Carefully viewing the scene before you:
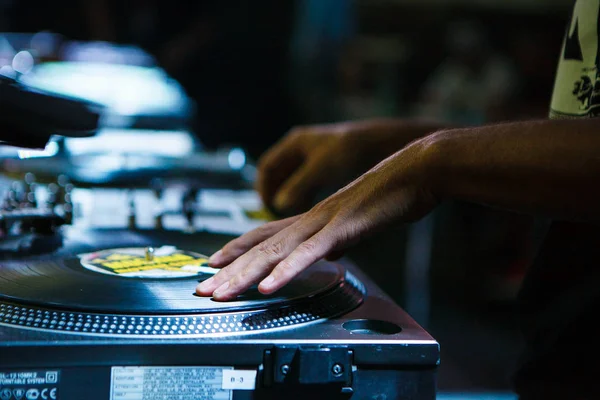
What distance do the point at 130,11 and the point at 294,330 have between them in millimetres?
3055

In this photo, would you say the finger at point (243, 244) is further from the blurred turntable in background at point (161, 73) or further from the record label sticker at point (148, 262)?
the blurred turntable in background at point (161, 73)

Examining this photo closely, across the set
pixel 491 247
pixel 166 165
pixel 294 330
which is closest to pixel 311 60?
pixel 491 247

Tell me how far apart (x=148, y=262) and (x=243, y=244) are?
0.14m

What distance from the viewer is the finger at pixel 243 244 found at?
3.07ft

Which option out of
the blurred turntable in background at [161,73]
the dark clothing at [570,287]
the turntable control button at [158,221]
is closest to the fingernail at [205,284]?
the turntable control button at [158,221]

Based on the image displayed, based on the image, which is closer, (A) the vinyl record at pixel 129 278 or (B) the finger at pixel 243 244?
(A) the vinyl record at pixel 129 278

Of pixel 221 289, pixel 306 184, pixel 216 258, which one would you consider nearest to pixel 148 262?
pixel 216 258

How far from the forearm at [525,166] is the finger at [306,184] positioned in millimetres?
610

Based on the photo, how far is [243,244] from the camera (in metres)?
0.94

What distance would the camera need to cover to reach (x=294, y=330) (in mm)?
740

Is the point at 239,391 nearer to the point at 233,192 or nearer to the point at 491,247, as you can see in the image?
the point at 233,192

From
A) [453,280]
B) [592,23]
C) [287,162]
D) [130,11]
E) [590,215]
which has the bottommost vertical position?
[453,280]

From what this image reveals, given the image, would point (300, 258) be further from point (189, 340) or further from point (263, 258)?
point (189, 340)

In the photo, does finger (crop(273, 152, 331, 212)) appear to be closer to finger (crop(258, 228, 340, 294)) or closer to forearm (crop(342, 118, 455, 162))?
forearm (crop(342, 118, 455, 162))
